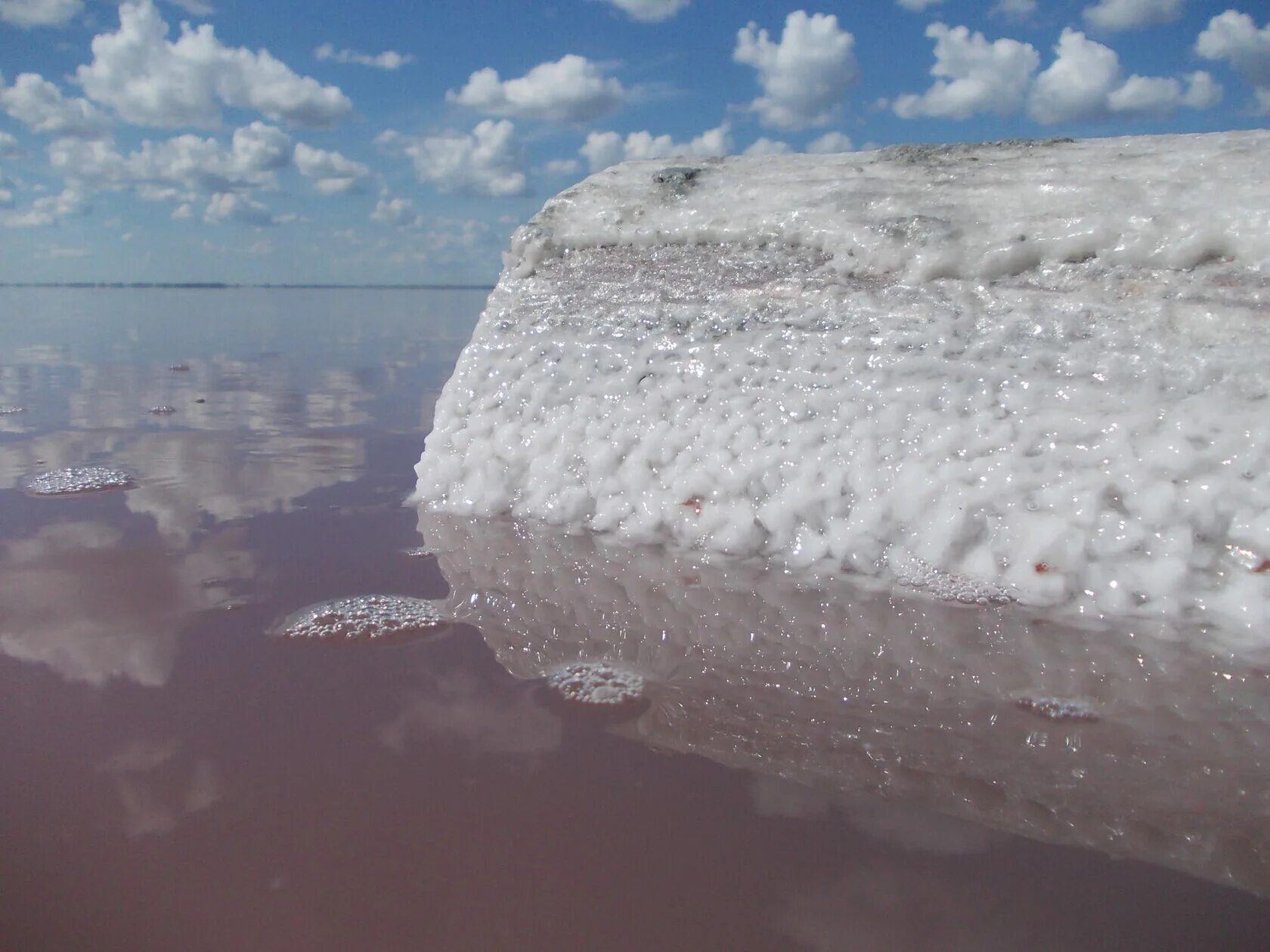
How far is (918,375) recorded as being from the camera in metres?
2.36

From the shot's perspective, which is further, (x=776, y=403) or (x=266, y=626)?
(x=776, y=403)

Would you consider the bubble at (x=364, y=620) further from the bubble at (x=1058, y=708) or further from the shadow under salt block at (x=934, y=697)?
the bubble at (x=1058, y=708)

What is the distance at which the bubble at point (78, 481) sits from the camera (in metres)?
3.08

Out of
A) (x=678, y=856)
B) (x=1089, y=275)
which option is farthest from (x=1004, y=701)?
(x=1089, y=275)

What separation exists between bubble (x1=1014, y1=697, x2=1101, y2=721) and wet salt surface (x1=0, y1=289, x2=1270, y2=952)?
10 millimetres

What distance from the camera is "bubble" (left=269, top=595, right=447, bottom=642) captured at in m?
1.91

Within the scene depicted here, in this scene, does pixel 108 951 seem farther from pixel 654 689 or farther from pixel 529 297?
pixel 529 297

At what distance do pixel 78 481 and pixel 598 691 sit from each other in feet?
8.25

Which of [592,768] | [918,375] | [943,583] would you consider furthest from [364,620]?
[918,375]

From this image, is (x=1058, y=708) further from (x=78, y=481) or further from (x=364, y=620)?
(x=78, y=481)

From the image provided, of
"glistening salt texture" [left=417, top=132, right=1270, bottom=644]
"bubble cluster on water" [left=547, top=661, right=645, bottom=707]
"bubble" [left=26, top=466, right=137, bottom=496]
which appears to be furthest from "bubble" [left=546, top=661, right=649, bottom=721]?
"bubble" [left=26, top=466, right=137, bottom=496]

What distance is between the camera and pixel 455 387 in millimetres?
3027

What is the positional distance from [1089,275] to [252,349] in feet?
27.1

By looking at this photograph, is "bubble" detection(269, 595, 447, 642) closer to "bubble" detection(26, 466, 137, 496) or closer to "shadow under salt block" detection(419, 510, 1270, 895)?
"shadow under salt block" detection(419, 510, 1270, 895)
